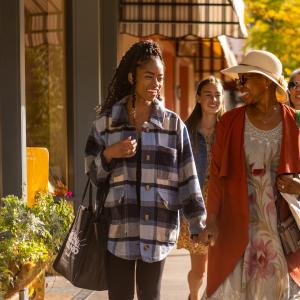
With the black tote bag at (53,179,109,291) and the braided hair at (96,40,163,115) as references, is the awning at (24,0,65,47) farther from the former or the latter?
the black tote bag at (53,179,109,291)

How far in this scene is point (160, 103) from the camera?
5301mm

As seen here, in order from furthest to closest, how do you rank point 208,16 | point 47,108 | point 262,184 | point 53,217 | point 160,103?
point 208,16, point 47,108, point 53,217, point 160,103, point 262,184

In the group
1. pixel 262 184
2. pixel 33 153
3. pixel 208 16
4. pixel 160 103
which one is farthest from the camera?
pixel 208 16

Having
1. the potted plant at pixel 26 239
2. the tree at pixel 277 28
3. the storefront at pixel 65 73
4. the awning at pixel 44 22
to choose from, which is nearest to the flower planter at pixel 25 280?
the potted plant at pixel 26 239

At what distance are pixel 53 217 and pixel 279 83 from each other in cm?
228

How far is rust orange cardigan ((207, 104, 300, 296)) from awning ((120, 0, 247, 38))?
6.54 m

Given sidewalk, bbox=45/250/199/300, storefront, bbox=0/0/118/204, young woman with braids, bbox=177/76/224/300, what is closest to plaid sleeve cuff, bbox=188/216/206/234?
young woman with braids, bbox=177/76/224/300

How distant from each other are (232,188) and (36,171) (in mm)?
4071

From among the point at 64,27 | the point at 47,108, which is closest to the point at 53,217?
the point at 47,108

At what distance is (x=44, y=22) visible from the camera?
9617 mm

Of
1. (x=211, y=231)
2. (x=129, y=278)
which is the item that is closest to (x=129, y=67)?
(x=211, y=231)

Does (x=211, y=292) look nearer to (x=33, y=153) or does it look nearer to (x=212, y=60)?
(x=33, y=153)

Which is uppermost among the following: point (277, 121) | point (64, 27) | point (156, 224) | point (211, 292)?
point (64, 27)

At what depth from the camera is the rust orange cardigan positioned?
16.3 feet
